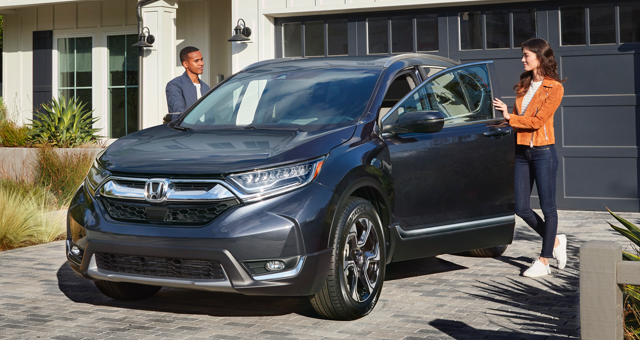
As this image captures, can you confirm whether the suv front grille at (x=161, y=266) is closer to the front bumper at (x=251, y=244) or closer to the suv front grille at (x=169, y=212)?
the front bumper at (x=251, y=244)

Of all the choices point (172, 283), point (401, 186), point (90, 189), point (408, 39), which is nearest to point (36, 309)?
point (90, 189)

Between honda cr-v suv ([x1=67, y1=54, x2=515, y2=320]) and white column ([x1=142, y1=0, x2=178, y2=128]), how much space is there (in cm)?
636

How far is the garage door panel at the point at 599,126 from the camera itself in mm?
9789

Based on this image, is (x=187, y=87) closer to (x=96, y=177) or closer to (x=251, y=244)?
(x=96, y=177)

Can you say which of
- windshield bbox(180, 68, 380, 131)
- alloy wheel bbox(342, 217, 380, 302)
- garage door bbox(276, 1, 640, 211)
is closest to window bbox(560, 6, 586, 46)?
garage door bbox(276, 1, 640, 211)


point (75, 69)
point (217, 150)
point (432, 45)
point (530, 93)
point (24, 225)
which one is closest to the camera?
point (217, 150)

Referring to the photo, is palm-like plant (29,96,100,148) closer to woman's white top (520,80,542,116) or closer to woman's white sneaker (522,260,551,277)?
woman's white top (520,80,542,116)

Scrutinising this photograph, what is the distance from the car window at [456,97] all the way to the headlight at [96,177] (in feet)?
6.53

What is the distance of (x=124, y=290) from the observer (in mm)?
5230

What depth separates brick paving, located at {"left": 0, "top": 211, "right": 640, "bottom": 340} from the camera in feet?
14.6

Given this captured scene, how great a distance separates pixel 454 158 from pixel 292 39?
255 inches

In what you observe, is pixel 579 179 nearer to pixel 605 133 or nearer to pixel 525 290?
pixel 605 133

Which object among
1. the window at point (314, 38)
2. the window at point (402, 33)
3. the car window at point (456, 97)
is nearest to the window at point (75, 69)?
the window at point (314, 38)

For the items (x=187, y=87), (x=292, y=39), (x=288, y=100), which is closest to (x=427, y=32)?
(x=292, y=39)
